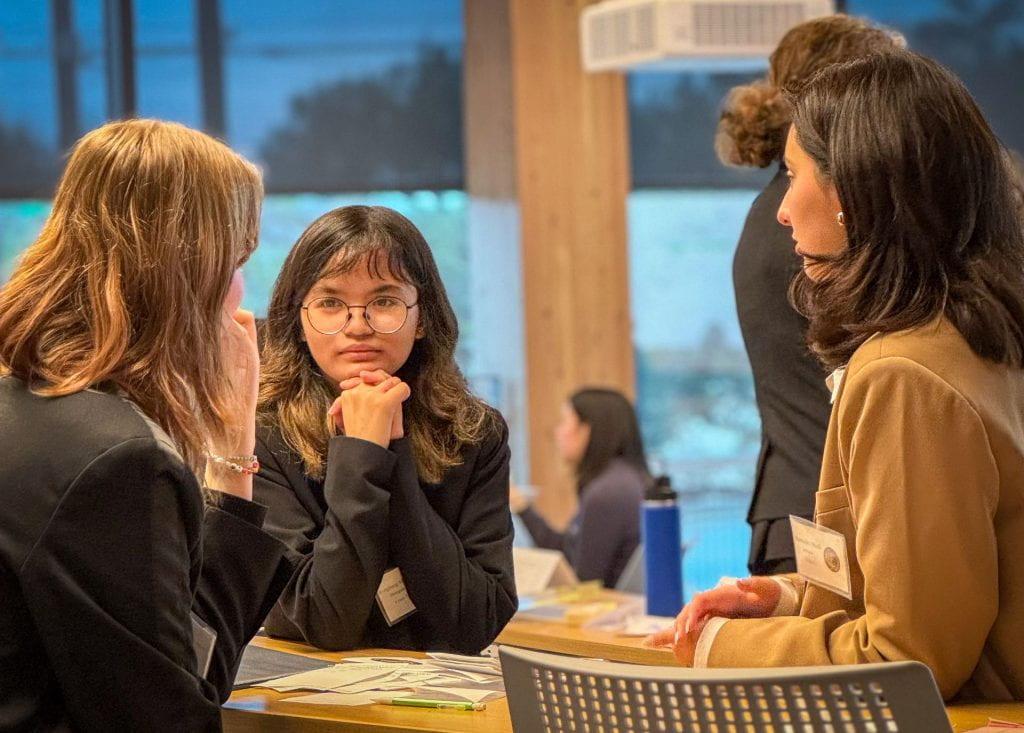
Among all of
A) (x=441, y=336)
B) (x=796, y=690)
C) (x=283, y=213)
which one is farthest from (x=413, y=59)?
(x=796, y=690)

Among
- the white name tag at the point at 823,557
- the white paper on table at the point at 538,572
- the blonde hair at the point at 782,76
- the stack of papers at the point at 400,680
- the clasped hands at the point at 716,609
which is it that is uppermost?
the blonde hair at the point at 782,76

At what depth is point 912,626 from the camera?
144 cm

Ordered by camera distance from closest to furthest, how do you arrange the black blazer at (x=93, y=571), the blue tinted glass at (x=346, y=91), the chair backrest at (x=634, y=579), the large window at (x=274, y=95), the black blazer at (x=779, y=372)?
the black blazer at (x=93, y=571), the black blazer at (x=779, y=372), the chair backrest at (x=634, y=579), the large window at (x=274, y=95), the blue tinted glass at (x=346, y=91)

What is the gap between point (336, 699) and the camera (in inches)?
67.6

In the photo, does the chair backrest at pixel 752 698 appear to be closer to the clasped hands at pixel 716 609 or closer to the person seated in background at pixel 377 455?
the clasped hands at pixel 716 609

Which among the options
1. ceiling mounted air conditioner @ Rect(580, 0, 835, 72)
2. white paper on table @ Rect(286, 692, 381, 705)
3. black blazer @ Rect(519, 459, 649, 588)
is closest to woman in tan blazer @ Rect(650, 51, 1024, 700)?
white paper on table @ Rect(286, 692, 381, 705)

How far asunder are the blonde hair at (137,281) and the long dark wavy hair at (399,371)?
61 cm

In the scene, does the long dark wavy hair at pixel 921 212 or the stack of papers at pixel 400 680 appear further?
the stack of papers at pixel 400 680


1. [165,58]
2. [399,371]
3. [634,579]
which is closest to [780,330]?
[399,371]

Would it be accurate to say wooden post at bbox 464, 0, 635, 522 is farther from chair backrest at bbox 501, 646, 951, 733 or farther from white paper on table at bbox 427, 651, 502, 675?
chair backrest at bbox 501, 646, 951, 733

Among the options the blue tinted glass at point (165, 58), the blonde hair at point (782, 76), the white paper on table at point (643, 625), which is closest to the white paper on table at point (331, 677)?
the white paper on table at point (643, 625)

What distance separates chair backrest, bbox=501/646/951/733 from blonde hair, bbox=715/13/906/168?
162 centimetres

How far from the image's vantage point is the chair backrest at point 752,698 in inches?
47.3

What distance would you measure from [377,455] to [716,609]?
2.05 ft
